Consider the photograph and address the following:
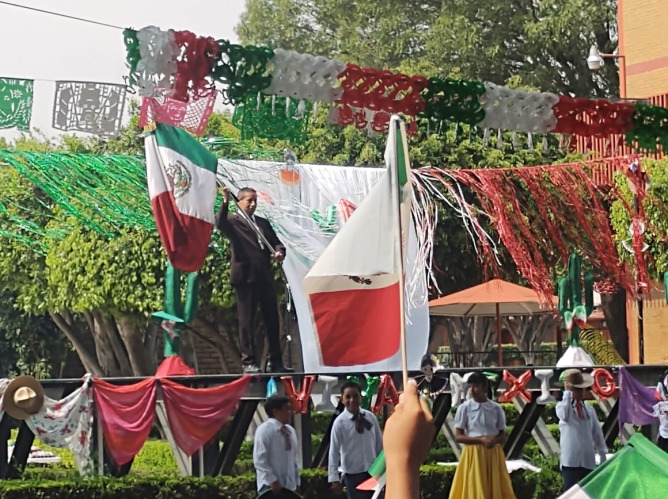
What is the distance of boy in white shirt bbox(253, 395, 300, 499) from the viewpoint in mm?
9805

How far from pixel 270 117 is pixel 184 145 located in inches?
67.8

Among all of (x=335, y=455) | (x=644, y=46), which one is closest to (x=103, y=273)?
(x=644, y=46)

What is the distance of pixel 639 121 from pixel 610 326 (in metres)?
21.4

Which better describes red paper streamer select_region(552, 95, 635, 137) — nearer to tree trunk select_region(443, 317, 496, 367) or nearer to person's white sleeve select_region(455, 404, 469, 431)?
person's white sleeve select_region(455, 404, 469, 431)

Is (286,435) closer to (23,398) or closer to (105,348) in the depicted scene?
(23,398)

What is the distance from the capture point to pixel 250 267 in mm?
12609

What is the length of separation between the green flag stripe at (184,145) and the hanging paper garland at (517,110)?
2329mm

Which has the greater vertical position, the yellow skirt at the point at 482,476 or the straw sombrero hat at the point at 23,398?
the straw sombrero hat at the point at 23,398

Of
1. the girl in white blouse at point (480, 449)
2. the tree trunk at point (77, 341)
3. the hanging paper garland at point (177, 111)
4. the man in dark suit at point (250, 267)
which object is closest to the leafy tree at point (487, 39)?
the tree trunk at point (77, 341)

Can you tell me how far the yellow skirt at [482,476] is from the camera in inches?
417

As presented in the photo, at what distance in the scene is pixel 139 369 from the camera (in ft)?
95.9

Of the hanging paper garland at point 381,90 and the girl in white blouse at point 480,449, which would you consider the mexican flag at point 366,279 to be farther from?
the girl in white blouse at point 480,449

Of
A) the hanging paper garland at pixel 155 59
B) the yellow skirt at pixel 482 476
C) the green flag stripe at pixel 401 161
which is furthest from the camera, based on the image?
the yellow skirt at pixel 482 476

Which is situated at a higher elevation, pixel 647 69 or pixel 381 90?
pixel 647 69
